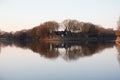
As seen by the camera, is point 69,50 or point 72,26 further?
point 72,26

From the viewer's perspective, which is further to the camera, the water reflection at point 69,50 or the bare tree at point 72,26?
the bare tree at point 72,26

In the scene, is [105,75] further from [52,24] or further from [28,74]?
[52,24]

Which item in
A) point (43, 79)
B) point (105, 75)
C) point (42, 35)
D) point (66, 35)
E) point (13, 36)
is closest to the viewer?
point (43, 79)

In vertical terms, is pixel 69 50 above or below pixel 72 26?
below

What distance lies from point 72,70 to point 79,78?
2.82 meters

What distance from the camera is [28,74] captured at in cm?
1478

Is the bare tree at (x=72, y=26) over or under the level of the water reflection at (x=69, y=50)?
over

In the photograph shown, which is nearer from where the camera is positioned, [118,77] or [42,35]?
[118,77]

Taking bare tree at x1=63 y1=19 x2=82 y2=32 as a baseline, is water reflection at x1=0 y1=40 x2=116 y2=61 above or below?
below

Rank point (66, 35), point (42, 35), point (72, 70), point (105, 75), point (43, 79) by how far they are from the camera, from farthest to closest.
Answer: point (42, 35) → point (66, 35) → point (72, 70) → point (105, 75) → point (43, 79)

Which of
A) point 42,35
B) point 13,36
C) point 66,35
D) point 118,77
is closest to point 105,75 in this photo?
point 118,77

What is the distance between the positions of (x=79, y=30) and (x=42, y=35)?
9.55m

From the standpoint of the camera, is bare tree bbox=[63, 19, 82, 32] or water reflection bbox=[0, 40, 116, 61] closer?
water reflection bbox=[0, 40, 116, 61]

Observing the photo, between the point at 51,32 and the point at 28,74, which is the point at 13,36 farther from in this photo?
the point at 28,74
